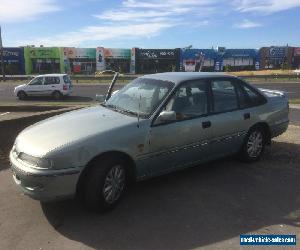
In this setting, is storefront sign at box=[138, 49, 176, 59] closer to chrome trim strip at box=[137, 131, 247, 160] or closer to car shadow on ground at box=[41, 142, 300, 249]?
chrome trim strip at box=[137, 131, 247, 160]

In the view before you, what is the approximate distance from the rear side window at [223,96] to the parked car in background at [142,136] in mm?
16

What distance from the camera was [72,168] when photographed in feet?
14.6

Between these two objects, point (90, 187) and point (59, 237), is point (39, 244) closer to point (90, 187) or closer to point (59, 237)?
point (59, 237)

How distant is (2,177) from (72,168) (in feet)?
7.75

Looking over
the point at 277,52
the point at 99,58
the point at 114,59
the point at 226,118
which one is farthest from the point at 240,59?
the point at 226,118

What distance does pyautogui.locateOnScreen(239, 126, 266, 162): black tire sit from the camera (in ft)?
21.7

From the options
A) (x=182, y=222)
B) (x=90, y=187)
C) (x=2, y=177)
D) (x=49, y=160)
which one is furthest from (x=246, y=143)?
(x=2, y=177)

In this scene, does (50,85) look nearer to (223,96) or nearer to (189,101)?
(223,96)

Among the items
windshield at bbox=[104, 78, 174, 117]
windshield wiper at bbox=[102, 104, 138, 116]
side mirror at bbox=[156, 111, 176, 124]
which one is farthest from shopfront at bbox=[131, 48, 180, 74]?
side mirror at bbox=[156, 111, 176, 124]

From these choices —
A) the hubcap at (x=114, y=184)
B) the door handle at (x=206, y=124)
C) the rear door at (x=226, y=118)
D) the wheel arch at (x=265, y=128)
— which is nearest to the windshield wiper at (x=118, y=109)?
the hubcap at (x=114, y=184)

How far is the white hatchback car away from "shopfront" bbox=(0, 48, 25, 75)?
41.3 metres

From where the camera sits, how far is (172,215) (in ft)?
15.7

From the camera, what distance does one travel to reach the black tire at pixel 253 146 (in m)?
6.62

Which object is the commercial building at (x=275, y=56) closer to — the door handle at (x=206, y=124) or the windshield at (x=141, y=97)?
the windshield at (x=141, y=97)
